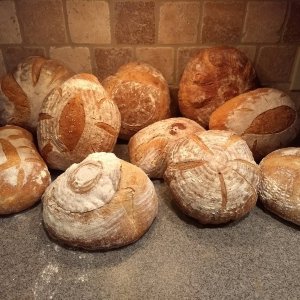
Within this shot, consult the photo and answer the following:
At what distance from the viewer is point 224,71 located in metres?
1.37

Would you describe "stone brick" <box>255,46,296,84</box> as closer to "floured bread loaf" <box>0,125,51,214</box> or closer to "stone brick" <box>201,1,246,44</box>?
"stone brick" <box>201,1,246,44</box>

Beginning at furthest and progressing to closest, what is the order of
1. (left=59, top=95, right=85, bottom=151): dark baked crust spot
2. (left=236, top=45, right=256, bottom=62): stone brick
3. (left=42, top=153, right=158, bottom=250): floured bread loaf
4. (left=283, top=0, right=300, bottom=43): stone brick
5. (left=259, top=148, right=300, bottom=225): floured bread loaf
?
(left=236, top=45, right=256, bottom=62): stone brick → (left=283, top=0, right=300, bottom=43): stone brick → (left=59, top=95, right=85, bottom=151): dark baked crust spot → (left=259, top=148, right=300, bottom=225): floured bread loaf → (left=42, top=153, right=158, bottom=250): floured bread loaf

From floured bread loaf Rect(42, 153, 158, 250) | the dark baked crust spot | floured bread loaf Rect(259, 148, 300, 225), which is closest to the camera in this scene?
floured bread loaf Rect(42, 153, 158, 250)

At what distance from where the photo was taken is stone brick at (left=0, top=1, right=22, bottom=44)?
1375 millimetres

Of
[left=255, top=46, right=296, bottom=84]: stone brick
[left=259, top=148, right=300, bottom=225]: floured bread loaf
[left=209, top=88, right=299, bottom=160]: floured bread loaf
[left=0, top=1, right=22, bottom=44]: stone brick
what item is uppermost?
[left=0, top=1, right=22, bottom=44]: stone brick

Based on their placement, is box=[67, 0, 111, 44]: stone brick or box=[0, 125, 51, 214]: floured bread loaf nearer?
box=[0, 125, 51, 214]: floured bread loaf

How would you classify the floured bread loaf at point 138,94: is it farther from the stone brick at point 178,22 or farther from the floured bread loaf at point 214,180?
the floured bread loaf at point 214,180

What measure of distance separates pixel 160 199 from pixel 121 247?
10.7 inches

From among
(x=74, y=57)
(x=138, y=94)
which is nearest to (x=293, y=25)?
(x=138, y=94)

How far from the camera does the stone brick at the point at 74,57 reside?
148 cm

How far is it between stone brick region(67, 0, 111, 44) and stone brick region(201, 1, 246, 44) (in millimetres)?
455

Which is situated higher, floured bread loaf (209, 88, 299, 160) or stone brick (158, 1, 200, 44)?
stone brick (158, 1, 200, 44)

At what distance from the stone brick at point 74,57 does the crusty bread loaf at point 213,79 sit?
1.60 feet

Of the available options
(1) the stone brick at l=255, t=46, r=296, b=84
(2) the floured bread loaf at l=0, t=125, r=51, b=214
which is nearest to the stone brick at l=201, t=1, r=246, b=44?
(1) the stone brick at l=255, t=46, r=296, b=84
